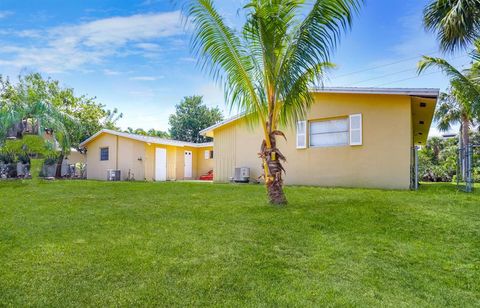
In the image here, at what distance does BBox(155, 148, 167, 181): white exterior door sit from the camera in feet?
64.6

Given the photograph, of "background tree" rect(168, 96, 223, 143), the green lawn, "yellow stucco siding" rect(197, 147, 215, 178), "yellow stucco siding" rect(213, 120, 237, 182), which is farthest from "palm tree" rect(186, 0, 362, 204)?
"background tree" rect(168, 96, 223, 143)

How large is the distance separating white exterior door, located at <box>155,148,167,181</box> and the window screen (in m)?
11.1

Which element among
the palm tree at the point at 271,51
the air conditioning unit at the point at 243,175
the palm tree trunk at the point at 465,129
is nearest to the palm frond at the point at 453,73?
the palm tree at the point at 271,51

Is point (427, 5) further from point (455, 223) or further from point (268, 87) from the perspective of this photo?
point (455, 223)

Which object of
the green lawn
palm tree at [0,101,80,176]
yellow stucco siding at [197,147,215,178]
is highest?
palm tree at [0,101,80,176]

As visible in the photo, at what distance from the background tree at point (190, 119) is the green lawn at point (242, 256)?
28681mm

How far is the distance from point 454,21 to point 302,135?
5662 millimetres

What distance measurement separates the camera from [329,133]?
11547 mm

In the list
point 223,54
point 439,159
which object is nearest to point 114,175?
point 223,54

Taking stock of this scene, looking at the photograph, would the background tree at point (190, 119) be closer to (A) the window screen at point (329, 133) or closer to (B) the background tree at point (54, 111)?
(B) the background tree at point (54, 111)

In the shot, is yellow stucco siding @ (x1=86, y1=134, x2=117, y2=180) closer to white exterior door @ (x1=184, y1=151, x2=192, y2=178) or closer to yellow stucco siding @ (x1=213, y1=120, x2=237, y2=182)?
white exterior door @ (x1=184, y1=151, x2=192, y2=178)

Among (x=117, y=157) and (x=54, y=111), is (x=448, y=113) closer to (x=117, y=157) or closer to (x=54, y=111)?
(x=117, y=157)

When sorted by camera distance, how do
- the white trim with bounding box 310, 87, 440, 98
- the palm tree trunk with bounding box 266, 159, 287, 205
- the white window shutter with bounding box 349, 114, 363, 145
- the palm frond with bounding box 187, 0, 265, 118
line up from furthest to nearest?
the white window shutter with bounding box 349, 114, 363, 145
the white trim with bounding box 310, 87, 440, 98
the palm tree trunk with bounding box 266, 159, 287, 205
the palm frond with bounding box 187, 0, 265, 118

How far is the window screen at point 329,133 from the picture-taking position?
442 inches
